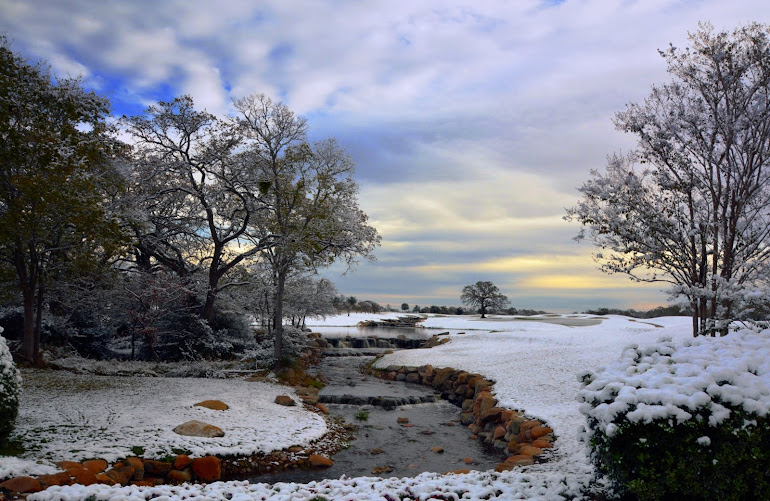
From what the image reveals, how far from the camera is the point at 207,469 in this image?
7.86 meters

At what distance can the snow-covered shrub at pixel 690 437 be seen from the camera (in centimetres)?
460

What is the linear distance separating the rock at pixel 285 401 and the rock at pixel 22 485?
6.61 metres

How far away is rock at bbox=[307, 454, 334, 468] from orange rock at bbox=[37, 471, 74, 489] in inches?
151

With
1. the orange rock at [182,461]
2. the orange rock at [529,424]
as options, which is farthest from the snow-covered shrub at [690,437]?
the orange rock at [182,461]

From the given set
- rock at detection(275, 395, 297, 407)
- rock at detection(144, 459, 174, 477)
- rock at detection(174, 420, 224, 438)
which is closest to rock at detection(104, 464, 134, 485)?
rock at detection(144, 459, 174, 477)

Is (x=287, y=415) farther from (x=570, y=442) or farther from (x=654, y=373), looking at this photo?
(x=654, y=373)

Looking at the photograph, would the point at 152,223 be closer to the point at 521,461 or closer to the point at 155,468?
the point at 155,468

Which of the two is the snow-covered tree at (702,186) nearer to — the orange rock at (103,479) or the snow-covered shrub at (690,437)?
the snow-covered shrub at (690,437)

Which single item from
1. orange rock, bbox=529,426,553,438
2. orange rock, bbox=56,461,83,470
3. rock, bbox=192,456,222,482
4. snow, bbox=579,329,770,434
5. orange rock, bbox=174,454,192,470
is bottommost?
rock, bbox=192,456,222,482

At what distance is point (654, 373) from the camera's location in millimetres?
5414

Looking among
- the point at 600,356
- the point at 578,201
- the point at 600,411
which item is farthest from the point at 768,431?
the point at 600,356

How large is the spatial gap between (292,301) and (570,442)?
18214 millimetres

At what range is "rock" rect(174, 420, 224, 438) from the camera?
28.9 feet

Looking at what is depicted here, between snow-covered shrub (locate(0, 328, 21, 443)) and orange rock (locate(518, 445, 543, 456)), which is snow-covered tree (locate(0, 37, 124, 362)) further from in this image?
orange rock (locate(518, 445, 543, 456))
